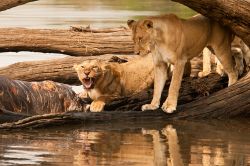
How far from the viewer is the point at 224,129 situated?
13.4m

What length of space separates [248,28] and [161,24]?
3.96 feet

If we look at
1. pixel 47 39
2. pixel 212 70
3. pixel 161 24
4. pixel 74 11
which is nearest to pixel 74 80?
pixel 47 39

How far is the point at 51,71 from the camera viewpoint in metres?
16.4

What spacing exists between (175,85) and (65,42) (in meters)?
3.91

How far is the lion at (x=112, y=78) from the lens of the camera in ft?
46.0

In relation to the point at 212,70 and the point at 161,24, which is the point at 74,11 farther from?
the point at 161,24

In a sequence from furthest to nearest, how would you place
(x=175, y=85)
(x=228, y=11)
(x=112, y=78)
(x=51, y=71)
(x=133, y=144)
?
(x=51, y=71) → (x=112, y=78) → (x=175, y=85) → (x=228, y=11) → (x=133, y=144)

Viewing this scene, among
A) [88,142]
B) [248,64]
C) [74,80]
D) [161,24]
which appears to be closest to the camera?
[88,142]

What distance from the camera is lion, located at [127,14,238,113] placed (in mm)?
13002

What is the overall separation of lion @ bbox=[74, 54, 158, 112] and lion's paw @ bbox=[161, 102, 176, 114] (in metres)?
0.90

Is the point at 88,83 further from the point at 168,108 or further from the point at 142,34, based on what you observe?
the point at 142,34

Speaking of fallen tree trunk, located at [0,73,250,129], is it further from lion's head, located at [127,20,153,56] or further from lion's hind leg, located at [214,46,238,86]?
lion's head, located at [127,20,153,56]

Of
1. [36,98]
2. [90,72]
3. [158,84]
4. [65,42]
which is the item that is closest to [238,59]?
[158,84]

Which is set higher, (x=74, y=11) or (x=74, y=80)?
(x=74, y=80)
